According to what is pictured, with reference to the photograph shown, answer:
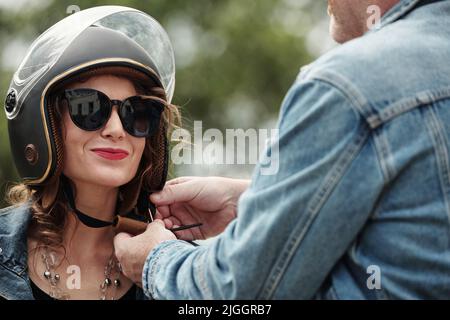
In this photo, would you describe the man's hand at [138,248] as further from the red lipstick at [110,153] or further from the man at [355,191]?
the man at [355,191]

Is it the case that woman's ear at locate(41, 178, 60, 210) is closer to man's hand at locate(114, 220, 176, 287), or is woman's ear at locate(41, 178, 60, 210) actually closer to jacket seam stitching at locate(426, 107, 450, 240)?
man's hand at locate(114, 220, 176, 287)

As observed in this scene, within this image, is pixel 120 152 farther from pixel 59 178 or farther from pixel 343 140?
Result: pixel 343 140

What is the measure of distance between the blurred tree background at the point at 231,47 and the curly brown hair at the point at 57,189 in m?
13.0

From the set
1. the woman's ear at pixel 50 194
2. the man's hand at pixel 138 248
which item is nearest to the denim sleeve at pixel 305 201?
the man's hand at pixel 138 248

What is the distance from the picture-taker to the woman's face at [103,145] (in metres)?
3.94

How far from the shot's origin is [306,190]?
2.83m

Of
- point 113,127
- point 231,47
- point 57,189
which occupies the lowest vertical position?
point 231,47

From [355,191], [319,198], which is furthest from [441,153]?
[319,198]

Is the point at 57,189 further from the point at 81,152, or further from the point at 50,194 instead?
the point at 81,152

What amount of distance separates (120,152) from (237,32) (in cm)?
1449

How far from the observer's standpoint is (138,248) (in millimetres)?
3635

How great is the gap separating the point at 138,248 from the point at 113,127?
1.88 feet

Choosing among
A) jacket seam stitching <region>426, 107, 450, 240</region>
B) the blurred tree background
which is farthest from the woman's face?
the blurred tree background
